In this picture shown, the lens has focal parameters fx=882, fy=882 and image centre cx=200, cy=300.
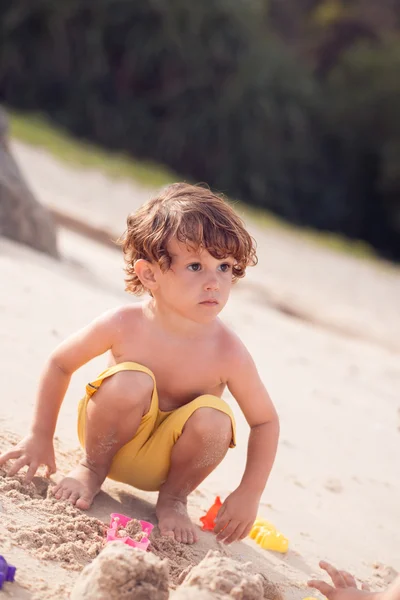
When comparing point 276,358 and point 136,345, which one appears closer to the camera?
point 136,345

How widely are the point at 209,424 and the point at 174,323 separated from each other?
32 centimetres

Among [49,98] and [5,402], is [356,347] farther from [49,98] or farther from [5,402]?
[49,98]

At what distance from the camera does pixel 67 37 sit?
17.2 metres

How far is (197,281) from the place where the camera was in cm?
243

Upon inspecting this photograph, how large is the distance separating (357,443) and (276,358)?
3.50 ft

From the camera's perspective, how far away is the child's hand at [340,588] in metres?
2.10

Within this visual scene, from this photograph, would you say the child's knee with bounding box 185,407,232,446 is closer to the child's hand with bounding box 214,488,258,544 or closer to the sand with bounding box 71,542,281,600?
the child's hand with bounding box 214,488,258,544

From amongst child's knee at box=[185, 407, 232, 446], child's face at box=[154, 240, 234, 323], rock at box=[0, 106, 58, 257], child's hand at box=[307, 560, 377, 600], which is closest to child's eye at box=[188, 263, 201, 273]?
child's face at box=[154, 240, 234, 323]

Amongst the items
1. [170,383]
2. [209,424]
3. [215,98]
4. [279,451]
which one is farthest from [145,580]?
[215,98]

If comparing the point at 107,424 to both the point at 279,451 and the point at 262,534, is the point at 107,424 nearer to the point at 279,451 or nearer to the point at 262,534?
the point at 262,534

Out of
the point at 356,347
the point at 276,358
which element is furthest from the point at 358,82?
the point at 276,358

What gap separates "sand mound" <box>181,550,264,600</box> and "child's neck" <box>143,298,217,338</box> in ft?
2.71

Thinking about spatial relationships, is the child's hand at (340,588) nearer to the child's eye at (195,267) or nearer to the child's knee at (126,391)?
the child's knee at (126,391)

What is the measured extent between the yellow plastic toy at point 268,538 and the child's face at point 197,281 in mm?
711
